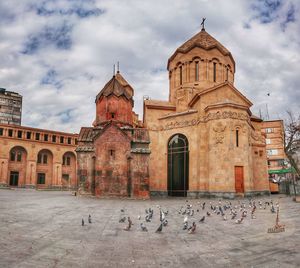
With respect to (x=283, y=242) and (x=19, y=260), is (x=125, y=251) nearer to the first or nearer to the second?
(x=19, y=260)

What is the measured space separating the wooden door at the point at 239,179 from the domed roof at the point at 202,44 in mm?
15037

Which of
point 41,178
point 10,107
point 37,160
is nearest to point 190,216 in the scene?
point 37,160

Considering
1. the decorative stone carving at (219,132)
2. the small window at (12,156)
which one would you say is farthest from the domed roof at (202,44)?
the small window at (12,156)

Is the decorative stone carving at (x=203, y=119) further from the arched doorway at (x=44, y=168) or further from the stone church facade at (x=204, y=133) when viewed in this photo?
the arched doorway at (x=44, y=168)

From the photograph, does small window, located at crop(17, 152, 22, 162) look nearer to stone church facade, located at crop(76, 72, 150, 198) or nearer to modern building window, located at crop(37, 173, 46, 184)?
modern building window, located at crop(37, 173, 46, 184)

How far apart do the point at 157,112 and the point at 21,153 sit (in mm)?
30512

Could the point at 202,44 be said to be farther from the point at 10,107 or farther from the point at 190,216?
the point at 10,107

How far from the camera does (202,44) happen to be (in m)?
32.1

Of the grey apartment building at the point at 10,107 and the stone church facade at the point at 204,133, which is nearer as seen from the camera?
the stone church facade at the point at 204,133

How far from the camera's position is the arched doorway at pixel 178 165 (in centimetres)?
2702

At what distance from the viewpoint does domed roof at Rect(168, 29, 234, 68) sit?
3203 cm

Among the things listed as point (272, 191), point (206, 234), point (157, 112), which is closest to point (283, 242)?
point (206, 234)

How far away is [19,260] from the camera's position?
532cm

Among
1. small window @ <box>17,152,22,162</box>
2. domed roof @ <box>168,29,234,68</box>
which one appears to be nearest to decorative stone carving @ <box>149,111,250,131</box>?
domed roof @ <box>168,29,234,68</box>
